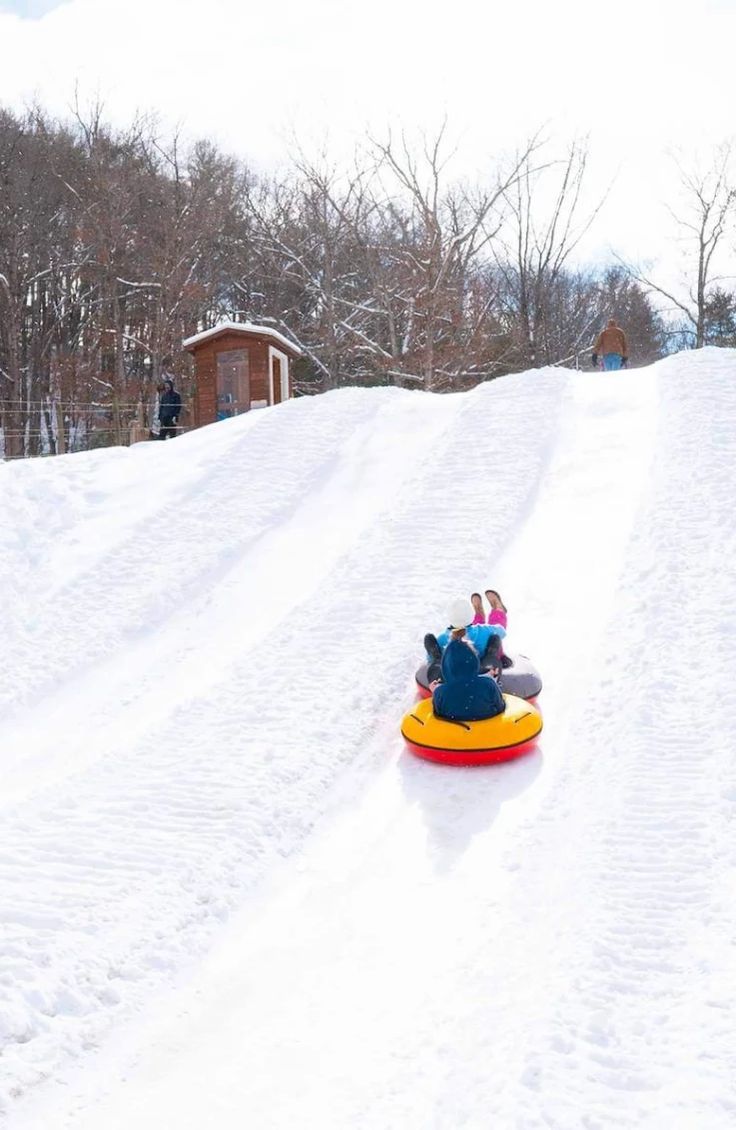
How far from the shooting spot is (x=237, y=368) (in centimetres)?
2075

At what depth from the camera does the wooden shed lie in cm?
2053

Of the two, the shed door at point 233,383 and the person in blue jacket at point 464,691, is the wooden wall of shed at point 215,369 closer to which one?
the shed door at point 233,383

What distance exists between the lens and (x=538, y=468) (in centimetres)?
1370

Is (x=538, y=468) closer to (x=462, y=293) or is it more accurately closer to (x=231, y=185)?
(x=462, y=293)

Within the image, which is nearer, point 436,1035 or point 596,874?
point 436,1035

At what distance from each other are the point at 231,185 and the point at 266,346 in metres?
15.9

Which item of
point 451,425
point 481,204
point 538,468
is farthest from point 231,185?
point 538,468

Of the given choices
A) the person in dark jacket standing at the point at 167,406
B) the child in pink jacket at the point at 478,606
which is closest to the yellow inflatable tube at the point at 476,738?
the child in pink jacket at the point at 478,606

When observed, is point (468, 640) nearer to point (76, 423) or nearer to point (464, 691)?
point (464, 691)

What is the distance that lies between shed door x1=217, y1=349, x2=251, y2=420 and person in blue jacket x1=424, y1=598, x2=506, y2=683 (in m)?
13.8

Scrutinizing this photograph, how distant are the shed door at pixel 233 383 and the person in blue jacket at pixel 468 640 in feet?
45.2

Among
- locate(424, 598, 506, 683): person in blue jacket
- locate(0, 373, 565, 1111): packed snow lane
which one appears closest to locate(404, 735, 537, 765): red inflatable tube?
locate(0, 373, 565, 1111): packed snow lane

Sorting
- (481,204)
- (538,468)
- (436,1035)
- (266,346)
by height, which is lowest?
(436,1035)

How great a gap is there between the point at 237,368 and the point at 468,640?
14258 mm
